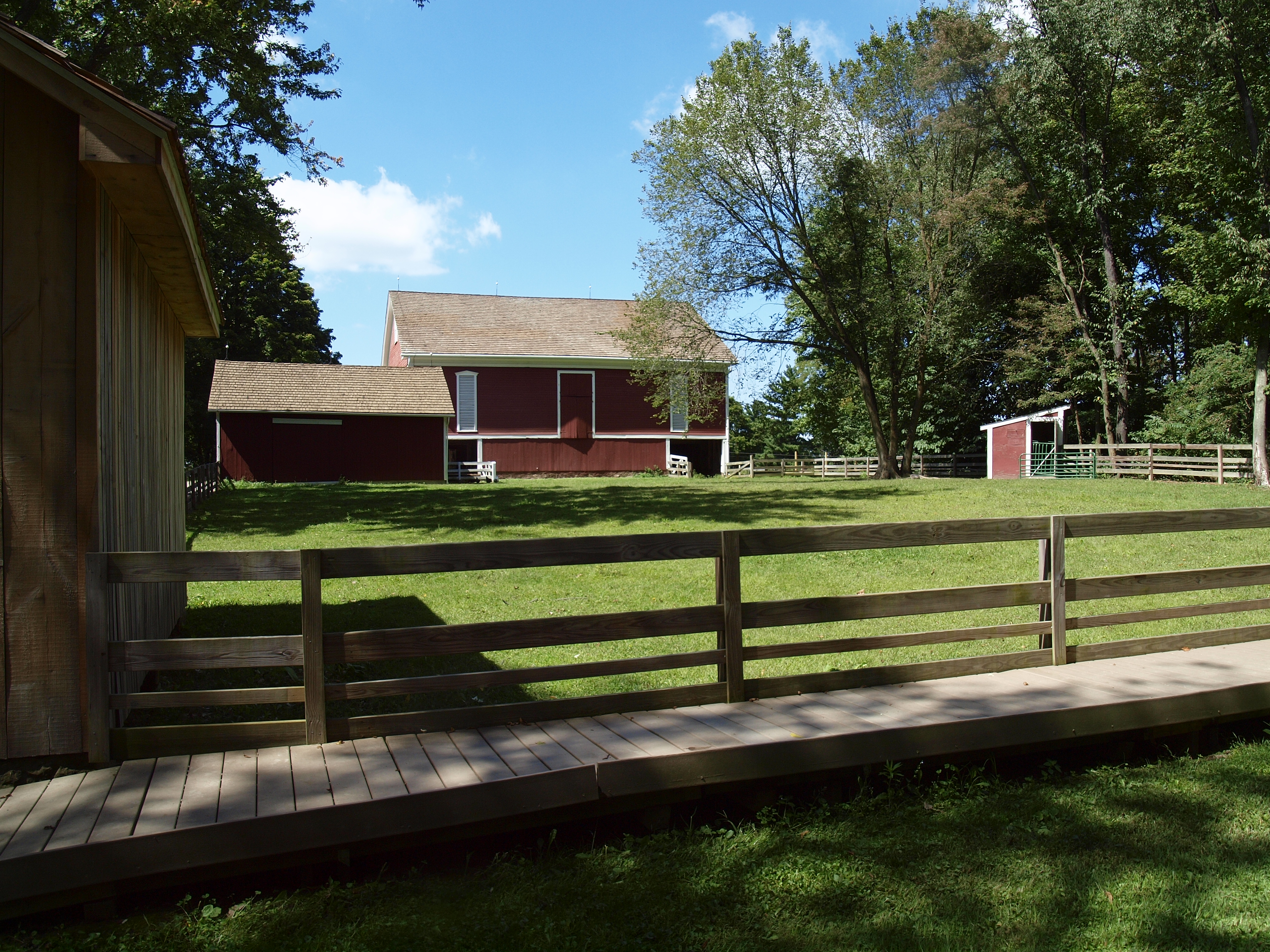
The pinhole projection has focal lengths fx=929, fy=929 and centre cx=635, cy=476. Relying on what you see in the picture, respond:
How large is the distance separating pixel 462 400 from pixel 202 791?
1297 inches

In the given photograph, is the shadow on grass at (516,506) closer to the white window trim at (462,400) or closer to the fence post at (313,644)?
the fence post at (313,644)

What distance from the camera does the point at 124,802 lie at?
357 centimetres

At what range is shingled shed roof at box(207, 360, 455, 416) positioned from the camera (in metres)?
29.9

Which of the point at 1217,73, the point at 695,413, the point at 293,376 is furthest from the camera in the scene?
the point at 695,413

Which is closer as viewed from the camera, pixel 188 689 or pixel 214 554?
pixel 214 554

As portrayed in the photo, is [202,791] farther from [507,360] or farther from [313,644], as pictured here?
[507,360]

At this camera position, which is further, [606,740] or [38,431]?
[606,740]

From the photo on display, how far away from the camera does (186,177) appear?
4957mm

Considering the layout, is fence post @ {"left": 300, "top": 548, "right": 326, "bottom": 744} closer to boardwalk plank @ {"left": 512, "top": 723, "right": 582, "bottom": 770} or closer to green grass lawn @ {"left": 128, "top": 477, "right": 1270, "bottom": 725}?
boardwalk plank @ {"left": 512, "top": 723, "right": 582, "bottom": 770}

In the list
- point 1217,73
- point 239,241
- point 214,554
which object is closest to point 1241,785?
point 214,554

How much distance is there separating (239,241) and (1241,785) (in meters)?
20.1

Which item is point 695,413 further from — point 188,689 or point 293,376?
point 188,689

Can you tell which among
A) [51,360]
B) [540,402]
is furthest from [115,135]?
[540,402]

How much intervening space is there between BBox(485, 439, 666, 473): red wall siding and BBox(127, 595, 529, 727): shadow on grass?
27.0 metres
